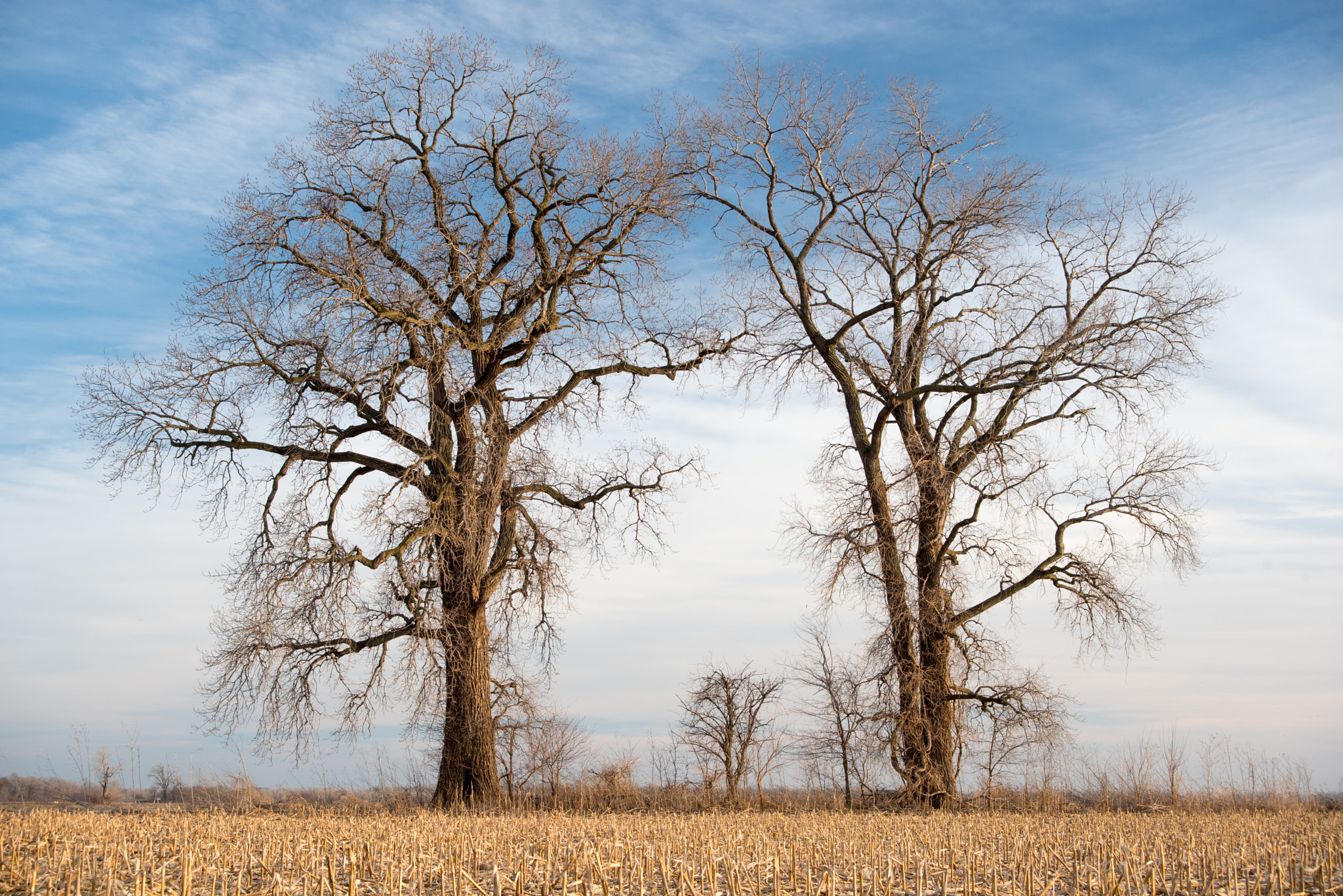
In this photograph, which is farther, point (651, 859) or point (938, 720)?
point (938, 720)

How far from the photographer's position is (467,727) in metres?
15.8

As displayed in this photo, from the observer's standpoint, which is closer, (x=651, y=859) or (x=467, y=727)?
(x=651, y=859)

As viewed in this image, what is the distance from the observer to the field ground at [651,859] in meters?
5.96

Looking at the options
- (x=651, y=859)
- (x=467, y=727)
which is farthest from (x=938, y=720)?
(x=651, y=859)

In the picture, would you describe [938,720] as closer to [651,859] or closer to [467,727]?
[467,727]

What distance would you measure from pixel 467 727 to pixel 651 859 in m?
9.32

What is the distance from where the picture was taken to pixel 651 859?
7184 millimetres

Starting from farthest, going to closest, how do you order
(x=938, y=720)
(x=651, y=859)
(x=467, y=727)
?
(x=938, y=720) → (x=467, y=727) → (x=651, y=859)

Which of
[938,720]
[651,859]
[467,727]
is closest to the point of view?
[651,859]

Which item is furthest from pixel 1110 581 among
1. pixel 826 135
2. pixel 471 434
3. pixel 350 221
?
pixel 350 221

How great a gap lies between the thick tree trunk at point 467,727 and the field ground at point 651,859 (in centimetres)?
520

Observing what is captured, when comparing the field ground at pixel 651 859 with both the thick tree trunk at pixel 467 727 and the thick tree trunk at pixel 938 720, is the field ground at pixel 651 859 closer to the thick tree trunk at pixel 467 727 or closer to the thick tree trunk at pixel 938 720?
the thick tree trunk at pixel 467 727

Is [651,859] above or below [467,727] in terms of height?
below

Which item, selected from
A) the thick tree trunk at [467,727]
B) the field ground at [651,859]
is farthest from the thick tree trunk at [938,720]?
the thick tree trunk at [467,727]
